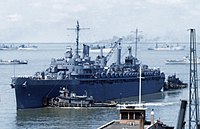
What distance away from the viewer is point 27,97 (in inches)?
2813

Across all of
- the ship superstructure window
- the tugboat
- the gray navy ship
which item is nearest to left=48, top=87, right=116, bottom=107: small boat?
the gray navy ship

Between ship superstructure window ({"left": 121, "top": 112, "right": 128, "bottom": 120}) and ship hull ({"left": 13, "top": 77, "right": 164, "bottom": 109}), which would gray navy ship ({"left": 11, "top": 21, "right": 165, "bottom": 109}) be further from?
ship superstructure window ({"left": 121, "top": 112, "right": 128, "bottom": 120})

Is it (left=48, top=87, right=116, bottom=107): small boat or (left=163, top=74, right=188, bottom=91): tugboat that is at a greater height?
(left=163, top=74, right=188, bottom=91): tugboat

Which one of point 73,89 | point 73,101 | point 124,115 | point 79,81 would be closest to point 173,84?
point 79,81

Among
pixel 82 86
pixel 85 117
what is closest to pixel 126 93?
pixel 82 86

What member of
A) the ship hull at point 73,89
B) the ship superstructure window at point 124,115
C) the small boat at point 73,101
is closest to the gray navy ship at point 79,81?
the ship hull at point 73,89

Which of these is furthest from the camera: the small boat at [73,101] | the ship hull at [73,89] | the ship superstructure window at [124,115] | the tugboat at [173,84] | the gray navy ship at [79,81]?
the tugboat at [173,84]

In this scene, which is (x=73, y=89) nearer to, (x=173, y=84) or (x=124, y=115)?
(x=173, y=84)

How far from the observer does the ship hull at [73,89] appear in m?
71.6

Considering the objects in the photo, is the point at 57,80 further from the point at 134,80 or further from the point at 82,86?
the point at 134,80

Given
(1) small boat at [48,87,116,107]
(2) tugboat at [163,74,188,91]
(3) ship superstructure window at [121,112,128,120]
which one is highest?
(2) tugboat at [163,74,188,91]

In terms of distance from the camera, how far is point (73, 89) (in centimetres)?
7494

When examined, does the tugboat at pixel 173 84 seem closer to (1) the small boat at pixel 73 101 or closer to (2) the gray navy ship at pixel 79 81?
(2) the gray navy ship at pixel 79 81

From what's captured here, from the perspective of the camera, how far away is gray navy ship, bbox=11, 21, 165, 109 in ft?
236
